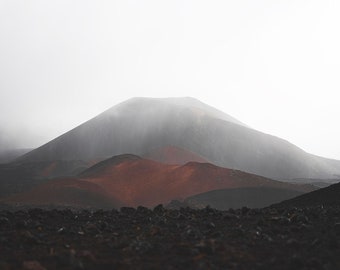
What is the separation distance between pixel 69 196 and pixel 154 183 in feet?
65.2

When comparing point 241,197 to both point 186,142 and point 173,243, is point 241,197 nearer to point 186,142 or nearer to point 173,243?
point 173,243

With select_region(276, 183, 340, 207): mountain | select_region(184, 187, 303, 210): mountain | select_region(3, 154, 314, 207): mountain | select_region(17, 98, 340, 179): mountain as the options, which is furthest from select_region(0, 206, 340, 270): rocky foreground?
select_region(17, 98, 340, 179): mountain

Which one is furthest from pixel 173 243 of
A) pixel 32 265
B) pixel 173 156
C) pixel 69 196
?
pixel 173 156

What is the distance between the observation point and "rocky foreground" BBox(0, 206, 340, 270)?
7.44 meters

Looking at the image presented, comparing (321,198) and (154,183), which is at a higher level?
(321,198)

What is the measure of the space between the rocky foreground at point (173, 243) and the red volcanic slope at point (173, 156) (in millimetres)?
114944

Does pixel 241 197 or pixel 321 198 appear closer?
pixel 321 198

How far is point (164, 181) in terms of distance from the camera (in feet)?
276

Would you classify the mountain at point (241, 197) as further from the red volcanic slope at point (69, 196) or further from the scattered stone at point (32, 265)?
the scattered stone at point (32, 265)

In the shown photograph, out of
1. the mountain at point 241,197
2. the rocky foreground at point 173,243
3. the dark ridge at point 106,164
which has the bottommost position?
the mountain at point 241,197

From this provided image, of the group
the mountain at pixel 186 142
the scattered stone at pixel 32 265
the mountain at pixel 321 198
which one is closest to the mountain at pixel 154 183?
the mountain at pixel 321 198

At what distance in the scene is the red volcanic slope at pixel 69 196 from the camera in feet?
221


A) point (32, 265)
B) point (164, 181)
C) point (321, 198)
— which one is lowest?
point (164, 181)

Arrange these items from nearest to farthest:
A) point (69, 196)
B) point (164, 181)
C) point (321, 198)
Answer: point (321, 198) → point (69, 196) → point (164, 181)
